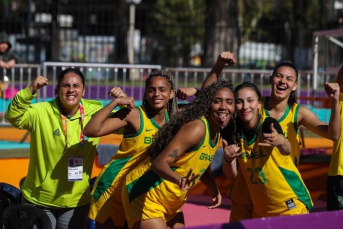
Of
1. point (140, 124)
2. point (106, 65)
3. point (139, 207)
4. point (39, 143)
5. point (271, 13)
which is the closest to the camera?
point (139, 207)

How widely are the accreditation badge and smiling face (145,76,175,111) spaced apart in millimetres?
847

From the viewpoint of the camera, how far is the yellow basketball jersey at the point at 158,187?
5.13m

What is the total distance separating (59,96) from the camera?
20.2 ft

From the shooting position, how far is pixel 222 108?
5.22m

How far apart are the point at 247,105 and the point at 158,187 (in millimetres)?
947

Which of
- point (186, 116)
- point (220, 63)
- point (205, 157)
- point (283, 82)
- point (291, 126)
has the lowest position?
point (205, 157)

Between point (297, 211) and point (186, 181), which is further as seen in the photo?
point (297, 211)

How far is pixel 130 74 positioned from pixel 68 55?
1205cm

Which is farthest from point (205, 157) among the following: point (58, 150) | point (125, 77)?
point (125, 77)

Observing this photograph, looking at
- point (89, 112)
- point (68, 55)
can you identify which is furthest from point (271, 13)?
point (89, 112)

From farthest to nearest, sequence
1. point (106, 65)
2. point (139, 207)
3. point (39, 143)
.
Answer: point (106, 65)
point (39, 143)
point (139, 207)

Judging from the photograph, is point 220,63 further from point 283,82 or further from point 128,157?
point 128,157

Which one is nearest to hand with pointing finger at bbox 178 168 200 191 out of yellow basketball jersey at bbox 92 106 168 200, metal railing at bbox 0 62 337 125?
yellow basketball jersey at bbox 92 106 168 200

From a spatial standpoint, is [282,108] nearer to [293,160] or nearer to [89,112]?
[293,160]
